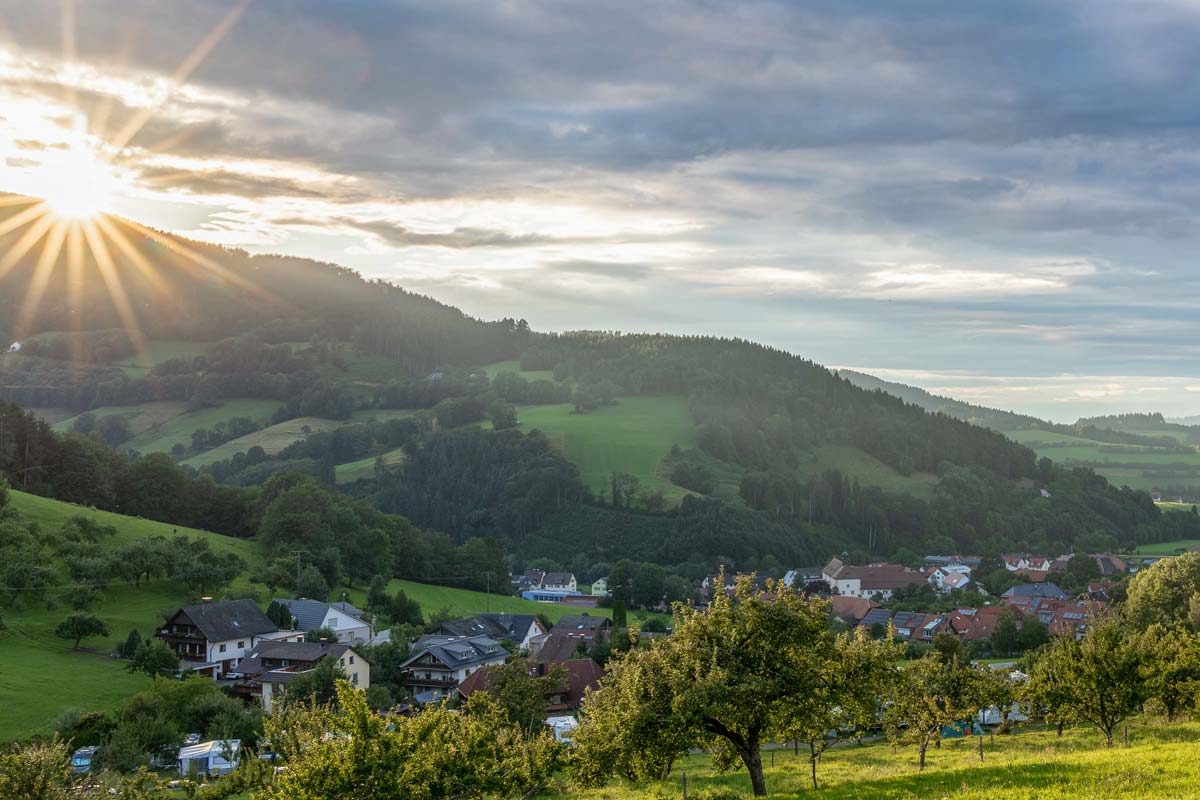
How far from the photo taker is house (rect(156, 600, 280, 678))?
65375 millimetres

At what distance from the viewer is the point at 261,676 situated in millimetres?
61094

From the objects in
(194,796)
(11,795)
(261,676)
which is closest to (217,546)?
(261,676)

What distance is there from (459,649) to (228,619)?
60.2 ft

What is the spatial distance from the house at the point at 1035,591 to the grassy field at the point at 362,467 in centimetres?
11610

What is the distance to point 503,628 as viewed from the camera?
307 ft

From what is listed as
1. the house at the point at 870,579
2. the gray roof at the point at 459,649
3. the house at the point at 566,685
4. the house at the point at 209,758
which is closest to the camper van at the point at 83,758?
the house at the point at 209,758

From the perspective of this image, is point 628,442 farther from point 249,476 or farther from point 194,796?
point 194,796

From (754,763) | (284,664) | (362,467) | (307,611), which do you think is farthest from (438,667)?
(362,467)

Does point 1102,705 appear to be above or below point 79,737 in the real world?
above

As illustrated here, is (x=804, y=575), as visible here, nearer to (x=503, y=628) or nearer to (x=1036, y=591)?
(x=1036, y=591)

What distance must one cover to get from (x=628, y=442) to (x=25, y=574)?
141m

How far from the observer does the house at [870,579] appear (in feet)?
451

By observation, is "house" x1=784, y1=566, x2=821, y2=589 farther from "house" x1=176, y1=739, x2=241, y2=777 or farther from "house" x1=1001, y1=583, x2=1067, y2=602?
"house" x1=176, y1=739, x2=241, y2=777

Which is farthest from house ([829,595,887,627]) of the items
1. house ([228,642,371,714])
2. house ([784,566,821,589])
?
house ([228,642,371,714])
